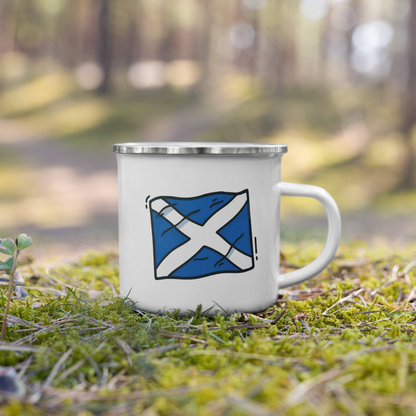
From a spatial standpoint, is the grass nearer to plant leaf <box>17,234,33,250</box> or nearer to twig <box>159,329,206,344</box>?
twig <box>159,329,206,344</box>

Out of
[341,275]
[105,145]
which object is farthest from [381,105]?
[341,275]

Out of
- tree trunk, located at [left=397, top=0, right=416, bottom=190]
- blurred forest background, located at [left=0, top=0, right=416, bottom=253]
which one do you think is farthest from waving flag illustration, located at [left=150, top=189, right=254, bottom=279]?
tree trunk, located at [left=397, top=0, right=416, bottom=190]

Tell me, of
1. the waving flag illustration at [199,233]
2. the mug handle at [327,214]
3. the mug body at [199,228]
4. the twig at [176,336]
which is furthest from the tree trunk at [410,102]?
the twig at [176,336]

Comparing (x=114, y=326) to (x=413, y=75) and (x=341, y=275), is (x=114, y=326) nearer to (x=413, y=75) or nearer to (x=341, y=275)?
(x=341, y=275)

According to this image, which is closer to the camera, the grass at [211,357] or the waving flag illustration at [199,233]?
the grass at [211,357]

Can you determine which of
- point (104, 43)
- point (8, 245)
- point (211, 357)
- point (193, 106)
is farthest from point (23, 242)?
point (193, 106)

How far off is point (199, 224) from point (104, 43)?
49.6 feet

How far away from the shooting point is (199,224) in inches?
51.5

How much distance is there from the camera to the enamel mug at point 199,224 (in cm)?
130

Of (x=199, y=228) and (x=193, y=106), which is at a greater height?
(x=193, y=106)

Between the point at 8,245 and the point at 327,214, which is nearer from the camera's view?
the point at 8,245

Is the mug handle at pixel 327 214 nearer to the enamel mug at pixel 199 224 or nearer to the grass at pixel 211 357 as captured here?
the enamel mug at pixel 199 224

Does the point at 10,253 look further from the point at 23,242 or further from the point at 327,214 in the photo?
the point at 327,214

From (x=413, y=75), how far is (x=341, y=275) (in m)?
5.33
